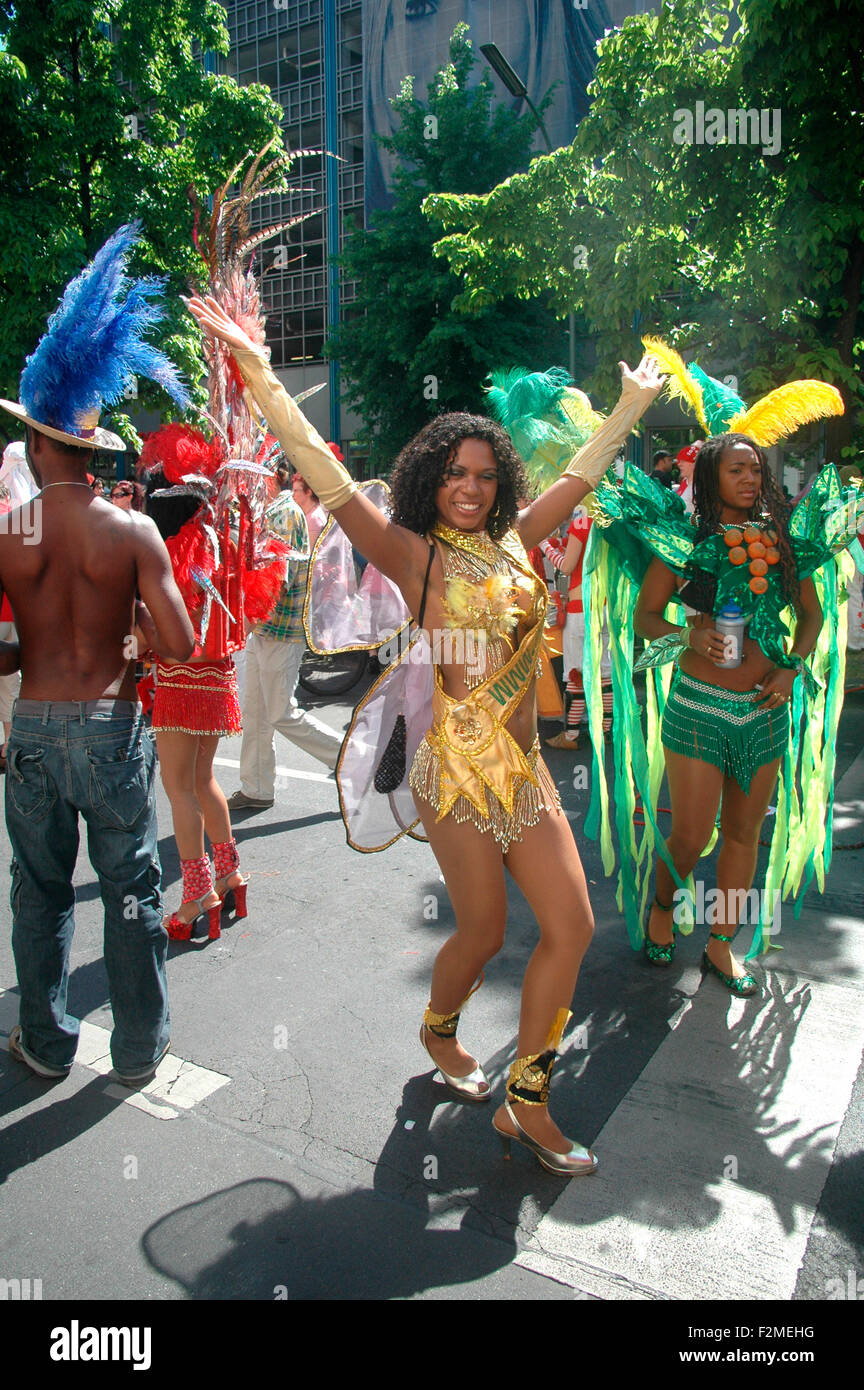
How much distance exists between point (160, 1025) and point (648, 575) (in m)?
2.25

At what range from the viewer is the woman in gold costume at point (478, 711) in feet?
8.52

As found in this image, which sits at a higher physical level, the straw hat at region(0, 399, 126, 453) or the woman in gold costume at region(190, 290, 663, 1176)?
the straw hat at region(0, 399, 126, 453)

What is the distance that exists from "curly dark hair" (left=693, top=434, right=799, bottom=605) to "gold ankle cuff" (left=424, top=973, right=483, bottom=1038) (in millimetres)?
1776

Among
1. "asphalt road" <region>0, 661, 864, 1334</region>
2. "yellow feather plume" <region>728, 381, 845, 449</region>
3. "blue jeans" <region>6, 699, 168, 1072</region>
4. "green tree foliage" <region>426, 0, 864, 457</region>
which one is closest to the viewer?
"asphalt road" <region>0, 661, 864, 1334</region>

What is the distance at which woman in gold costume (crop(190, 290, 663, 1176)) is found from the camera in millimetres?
2596

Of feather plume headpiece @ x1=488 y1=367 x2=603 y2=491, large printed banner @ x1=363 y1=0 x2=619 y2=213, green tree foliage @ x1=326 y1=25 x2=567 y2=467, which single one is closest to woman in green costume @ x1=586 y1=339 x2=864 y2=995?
feather plume headpiece @ x1=488 y1=367 x2=603 y2=491

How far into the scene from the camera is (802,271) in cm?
797

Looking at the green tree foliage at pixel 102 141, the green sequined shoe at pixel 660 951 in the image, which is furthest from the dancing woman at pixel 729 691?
the green tree foliage at pixel 102 141

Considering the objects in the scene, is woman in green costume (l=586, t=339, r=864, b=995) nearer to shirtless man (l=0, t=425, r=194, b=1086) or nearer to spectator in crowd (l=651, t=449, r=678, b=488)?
shirtless man (l=0, t=425, r=194, b=1086)

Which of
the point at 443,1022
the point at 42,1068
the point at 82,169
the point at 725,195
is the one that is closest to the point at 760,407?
the point at 443,1022

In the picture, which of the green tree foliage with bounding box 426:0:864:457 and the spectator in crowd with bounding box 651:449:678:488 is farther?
the spectator in crowd with bounding box 651:449:678:488

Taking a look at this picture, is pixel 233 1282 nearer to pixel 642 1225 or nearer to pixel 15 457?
pixel 642 1225

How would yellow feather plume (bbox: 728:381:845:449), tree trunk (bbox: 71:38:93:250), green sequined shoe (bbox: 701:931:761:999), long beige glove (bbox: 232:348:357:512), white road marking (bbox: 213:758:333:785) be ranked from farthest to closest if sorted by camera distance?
1. tree trunk (bbox: 71:38:93:250)
2. white road marking (bbox: 213:758:333:785)
3. yellow feather plume (bbox: 728:381:845:449)
4. green sequined shoe (bbox: 701:931:761:999)
5. long beige glove (bbox: 232:348:357:512)
